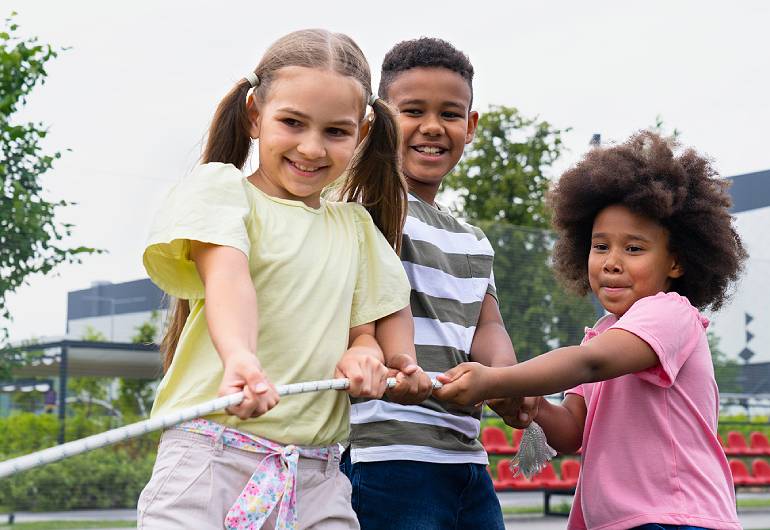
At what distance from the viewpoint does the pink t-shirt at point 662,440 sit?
2.37 m

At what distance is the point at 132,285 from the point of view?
350 inches

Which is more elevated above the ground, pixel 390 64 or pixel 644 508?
pixel 390 64

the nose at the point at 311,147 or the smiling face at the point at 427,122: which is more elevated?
the smiling face at the point at 427,122

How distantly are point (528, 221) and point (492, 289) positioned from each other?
13767mm

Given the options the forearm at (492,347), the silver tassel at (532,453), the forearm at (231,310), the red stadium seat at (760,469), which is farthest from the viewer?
the red stadium seat at (760,469)

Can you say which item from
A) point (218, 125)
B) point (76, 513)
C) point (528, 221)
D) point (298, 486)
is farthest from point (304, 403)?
point (528, 221)

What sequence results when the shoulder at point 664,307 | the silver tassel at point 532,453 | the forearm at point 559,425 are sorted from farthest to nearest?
the silver tassel at point 532,453 < the forearm at point 559,425 < the shoulder at point 664,307

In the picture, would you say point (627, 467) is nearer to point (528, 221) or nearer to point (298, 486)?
point (298, 486)

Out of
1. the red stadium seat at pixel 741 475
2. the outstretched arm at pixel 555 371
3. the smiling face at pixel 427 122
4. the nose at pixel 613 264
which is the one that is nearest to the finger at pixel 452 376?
the outstretched arm at pixel 555 371

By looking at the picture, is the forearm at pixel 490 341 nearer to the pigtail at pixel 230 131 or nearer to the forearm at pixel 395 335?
the forearm at pixel 395 335

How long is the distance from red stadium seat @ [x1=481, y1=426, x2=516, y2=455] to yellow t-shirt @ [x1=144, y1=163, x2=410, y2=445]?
27.7 feet

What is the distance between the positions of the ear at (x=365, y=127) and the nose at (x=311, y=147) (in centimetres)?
22

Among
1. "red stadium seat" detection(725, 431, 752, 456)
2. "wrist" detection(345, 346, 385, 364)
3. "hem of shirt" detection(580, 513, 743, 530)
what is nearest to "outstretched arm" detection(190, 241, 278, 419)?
"wrist" detection(345, 346, 385, 364)

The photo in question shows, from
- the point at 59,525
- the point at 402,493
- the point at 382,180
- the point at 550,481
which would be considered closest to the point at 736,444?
the point at 550,481
